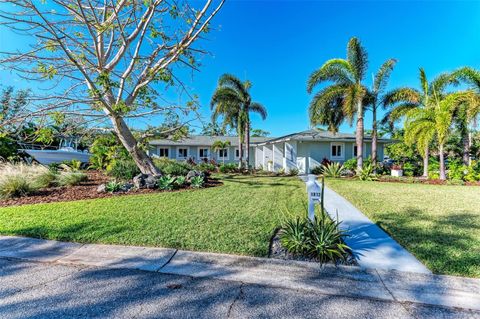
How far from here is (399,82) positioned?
15016mm

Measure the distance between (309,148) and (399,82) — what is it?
7.12 metres

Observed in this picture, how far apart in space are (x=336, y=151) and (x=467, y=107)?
7.98 m

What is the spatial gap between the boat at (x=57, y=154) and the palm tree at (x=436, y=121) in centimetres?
2016

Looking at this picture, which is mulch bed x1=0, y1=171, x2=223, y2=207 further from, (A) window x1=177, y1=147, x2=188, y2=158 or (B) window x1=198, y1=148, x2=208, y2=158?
(B) window x1=198, y1=148, x2=208, y2=158

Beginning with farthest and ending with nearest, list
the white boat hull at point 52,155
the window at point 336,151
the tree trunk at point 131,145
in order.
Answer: the window at point 336,151, the white boat hull at point 52,155, the tree trunk at point 131,145

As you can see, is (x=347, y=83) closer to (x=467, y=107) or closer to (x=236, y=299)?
(x=467, y=107)

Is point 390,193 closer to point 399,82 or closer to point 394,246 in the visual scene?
point 394,246

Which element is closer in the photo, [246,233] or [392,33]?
[246,233]

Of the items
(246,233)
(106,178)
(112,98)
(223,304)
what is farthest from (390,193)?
(106,178)

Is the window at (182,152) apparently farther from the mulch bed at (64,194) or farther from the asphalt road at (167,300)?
the asphalt road at (167,300)

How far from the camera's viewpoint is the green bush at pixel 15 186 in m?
7.58

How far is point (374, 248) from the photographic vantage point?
3943 millimetres

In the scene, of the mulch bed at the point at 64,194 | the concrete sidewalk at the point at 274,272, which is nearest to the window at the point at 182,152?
the mulch bed at the point at 64,194

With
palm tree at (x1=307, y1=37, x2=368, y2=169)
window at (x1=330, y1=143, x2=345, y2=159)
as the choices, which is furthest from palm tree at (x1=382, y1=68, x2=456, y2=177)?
window at (x1=330, y1=143, x2=345, y2=159)
